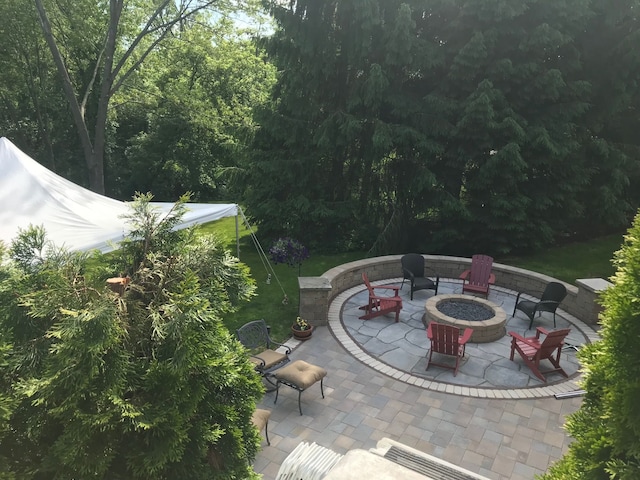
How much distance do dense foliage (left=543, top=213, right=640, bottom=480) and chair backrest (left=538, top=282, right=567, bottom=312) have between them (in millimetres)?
6384

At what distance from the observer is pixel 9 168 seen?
7516 mm

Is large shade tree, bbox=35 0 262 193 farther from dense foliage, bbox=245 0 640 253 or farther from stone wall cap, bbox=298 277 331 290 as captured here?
stone wall cap, bbox=298 277 331 290

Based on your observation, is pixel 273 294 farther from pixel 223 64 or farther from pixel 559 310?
pixel 223 64

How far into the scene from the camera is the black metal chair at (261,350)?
6336mm

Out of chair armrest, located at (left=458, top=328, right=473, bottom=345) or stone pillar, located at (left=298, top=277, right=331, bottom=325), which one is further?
stone pillar, located at (left=298, top=277, right=331, bottom=325)

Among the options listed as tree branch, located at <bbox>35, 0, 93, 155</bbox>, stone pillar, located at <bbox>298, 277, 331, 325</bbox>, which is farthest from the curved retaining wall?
tree branch, located at <bbox>35, 0, 93, 155</bbox>

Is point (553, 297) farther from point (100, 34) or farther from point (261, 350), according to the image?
point (100, 34)

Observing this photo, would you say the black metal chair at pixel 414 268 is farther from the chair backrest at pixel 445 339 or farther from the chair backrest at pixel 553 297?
the chair backrest at pixel 445 339

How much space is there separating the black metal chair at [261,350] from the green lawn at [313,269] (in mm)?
1120

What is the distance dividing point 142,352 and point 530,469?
16.1 feet

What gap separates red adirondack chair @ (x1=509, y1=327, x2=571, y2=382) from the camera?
6.67 m

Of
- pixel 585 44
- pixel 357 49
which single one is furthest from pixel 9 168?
pixel 585 44

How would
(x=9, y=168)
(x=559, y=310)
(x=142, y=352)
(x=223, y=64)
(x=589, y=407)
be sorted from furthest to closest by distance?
(x=223, y=64) < (x=559, y=310) < (x=9, y=168) < (x=589, y=407) < (x=142, y=352)

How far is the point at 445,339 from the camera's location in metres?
6.93
